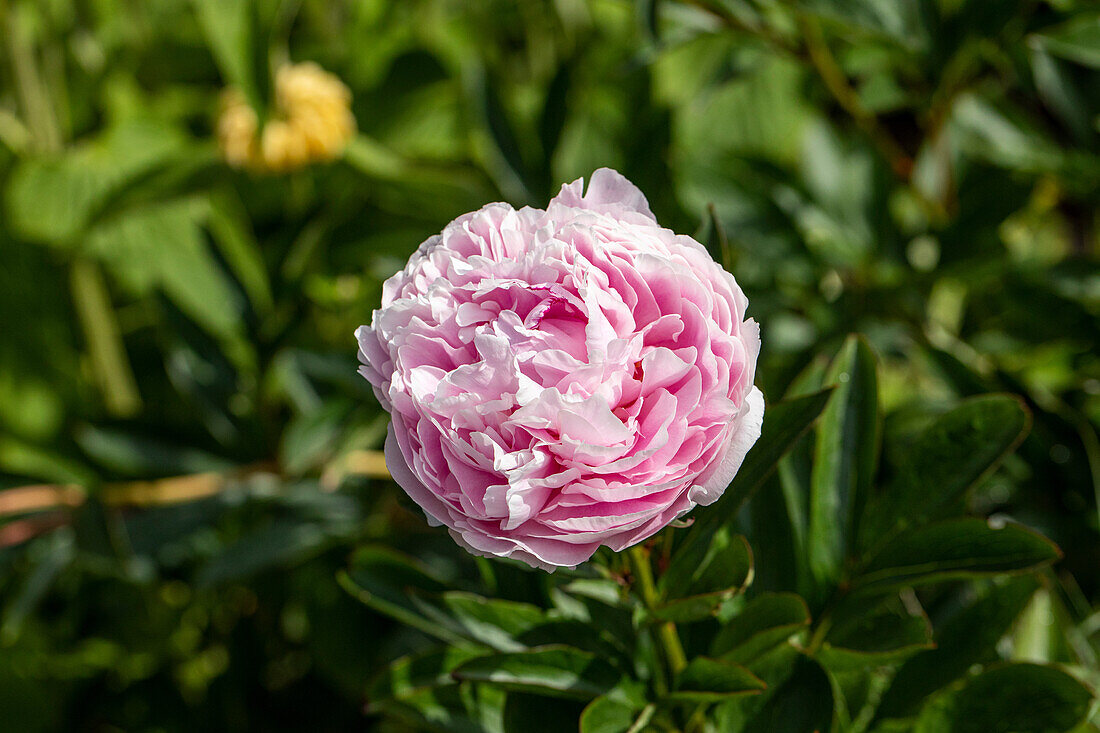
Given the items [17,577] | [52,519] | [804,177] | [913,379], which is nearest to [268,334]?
[52,519]

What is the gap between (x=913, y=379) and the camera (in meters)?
0.96

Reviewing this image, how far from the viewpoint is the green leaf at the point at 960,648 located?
1.66ft

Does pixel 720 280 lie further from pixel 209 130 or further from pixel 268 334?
pixel 209 130

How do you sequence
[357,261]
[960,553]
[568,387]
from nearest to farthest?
1. [568,387]
2. [960,553]
3. [357,261]

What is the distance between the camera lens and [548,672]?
45cm

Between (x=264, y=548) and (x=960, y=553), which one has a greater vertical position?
(x=960, y=553)

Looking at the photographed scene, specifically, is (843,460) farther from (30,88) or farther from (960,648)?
(30,88)

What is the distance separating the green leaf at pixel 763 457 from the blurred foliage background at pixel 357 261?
94 mm

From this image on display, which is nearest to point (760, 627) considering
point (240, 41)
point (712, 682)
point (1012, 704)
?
point (712, 682)

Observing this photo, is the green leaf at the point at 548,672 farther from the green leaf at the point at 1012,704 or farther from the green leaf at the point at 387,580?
the green leaf at the point at 1012,704

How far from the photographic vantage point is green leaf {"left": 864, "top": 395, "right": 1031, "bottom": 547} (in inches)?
19.1

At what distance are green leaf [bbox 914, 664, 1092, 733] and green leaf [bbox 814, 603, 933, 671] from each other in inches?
1.2

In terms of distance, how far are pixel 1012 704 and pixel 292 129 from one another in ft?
2.86

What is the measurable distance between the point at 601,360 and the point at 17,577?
86cm
